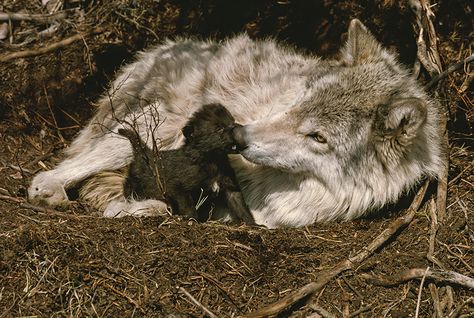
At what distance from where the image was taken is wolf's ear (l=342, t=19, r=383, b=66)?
218 inches

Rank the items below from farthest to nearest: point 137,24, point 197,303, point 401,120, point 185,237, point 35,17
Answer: point 35,17 → point 137,24 → point 401,120 → point 185,237 → point 197,303

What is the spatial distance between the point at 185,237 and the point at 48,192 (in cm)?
161

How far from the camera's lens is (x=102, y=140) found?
6.00 meters

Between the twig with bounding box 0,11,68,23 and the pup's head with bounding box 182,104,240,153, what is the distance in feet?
8.45

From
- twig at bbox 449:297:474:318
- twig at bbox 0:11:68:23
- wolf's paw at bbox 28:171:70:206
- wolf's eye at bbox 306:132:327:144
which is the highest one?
twig at bbox 0:11:68:23

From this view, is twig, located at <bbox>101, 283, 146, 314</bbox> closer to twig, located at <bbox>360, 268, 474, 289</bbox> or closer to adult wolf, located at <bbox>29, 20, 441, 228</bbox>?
adult wolf, located at <bbox>29, 20, 441, 228</bbox>

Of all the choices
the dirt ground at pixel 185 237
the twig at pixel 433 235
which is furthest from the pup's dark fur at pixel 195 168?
the twig at pixel 433 235

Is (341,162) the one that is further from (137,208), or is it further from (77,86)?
(77,86)

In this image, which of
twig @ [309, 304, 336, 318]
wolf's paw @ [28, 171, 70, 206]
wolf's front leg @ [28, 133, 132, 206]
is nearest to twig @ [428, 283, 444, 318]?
twig @ [309, 304, 336, 318]

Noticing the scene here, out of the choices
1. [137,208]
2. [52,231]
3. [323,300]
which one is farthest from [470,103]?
[52,231]

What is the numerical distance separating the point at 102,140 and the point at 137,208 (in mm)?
920

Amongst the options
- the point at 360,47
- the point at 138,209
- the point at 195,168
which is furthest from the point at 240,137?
the point at 360,47

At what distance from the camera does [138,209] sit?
5.38 metres

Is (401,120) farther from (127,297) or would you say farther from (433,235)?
(127,297)
